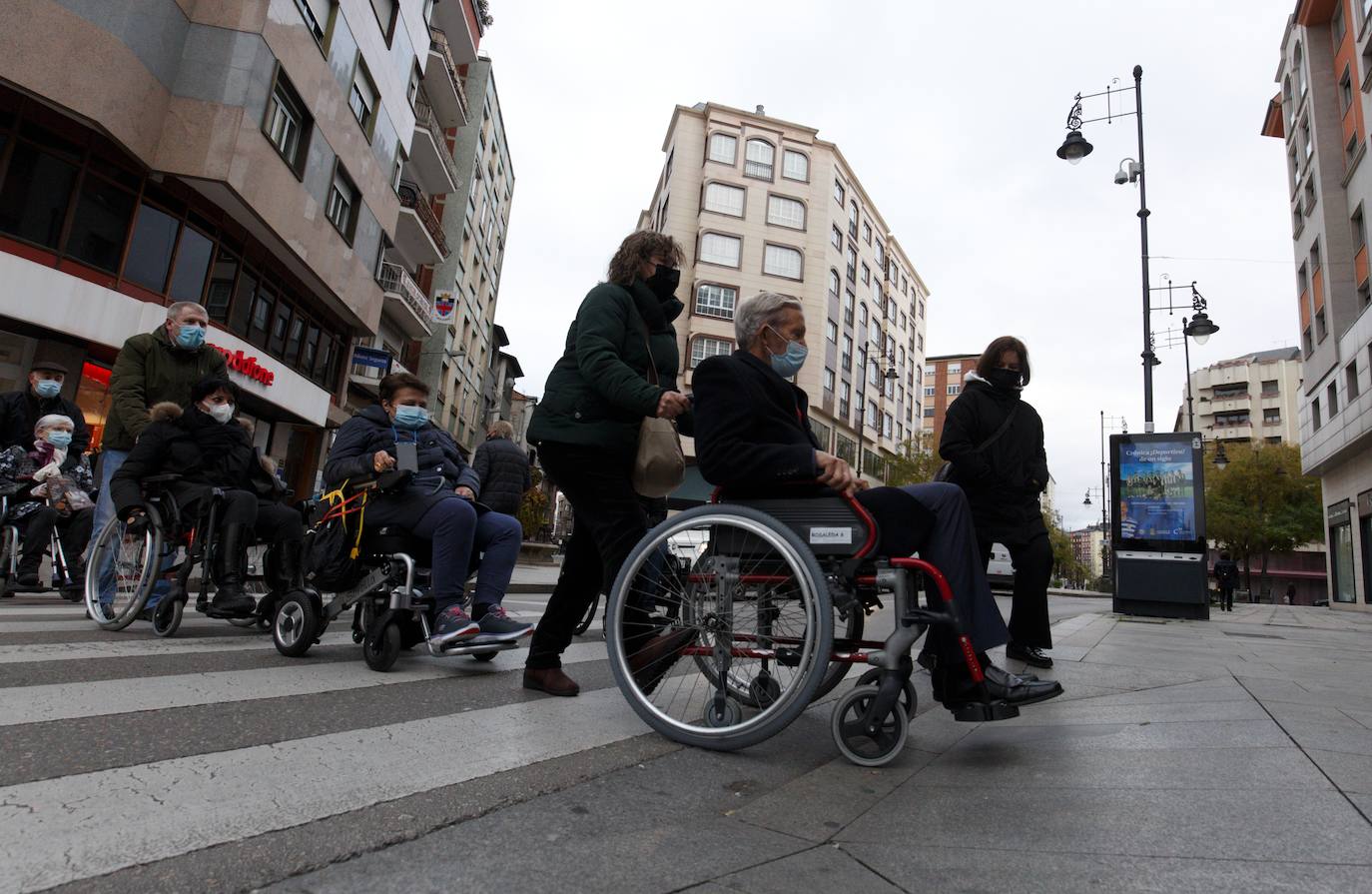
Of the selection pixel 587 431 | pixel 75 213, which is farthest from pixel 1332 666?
pixel 75 213

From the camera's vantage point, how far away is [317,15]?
53.3 feet

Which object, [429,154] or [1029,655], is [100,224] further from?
[1029,655]

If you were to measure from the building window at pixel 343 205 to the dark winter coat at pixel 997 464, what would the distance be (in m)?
16.8

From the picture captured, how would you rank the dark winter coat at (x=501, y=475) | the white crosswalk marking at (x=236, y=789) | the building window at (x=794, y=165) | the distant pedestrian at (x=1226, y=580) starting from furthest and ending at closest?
the building window at (x=794, y=165), the distant pedestrian at (x=1226, y=580), the dark winter coat at (x=501, y=475), the white crosswalk marking at (x=236, y=789)

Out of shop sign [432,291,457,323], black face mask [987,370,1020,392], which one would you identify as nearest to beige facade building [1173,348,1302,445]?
shop sign [432,291,457,323]

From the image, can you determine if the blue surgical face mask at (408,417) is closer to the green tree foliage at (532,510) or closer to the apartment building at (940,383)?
the green tree foliage at (532,510)

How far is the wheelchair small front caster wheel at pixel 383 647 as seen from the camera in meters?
3.45

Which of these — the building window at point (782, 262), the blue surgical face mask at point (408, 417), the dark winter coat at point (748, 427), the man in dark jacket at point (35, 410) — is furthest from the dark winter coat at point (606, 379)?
the building window at point (782, 262)

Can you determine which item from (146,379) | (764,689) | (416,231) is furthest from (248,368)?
(764,689)

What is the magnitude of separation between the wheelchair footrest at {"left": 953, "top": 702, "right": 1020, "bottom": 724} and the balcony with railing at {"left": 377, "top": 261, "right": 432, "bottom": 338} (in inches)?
863

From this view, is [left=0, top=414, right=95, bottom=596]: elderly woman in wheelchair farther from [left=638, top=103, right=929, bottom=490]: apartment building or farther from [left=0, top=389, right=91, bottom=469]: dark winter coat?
[left=638, top=103, right=929, bottom=490]: apartment building

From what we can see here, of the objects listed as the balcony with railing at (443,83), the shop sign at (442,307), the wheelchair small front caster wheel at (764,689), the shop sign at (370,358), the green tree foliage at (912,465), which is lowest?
the wheelchair small front caster wheel at (764,689)

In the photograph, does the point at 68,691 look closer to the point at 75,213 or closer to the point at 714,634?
the point at 714,634

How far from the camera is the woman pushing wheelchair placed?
419cm
